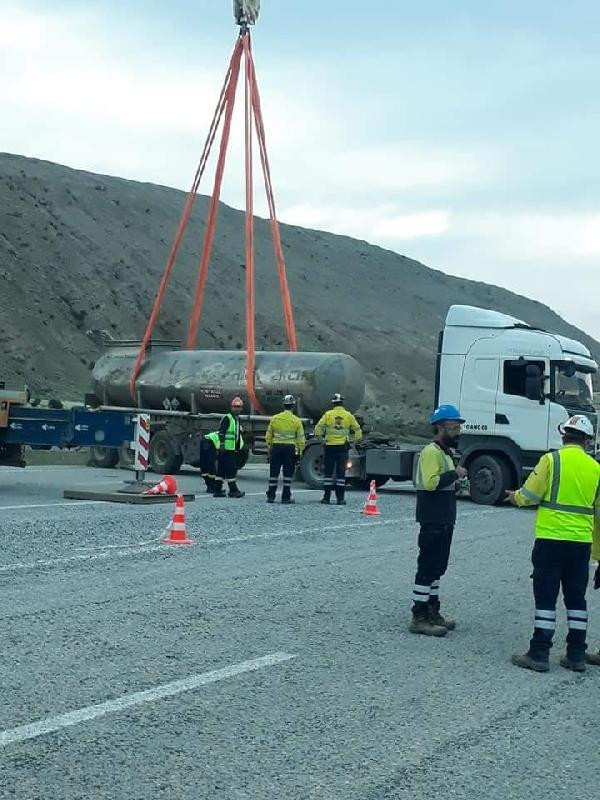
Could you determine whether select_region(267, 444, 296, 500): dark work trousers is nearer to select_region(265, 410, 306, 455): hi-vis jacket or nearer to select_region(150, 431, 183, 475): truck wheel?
select_region(265, 410, 306, 455): hi-vis jacket

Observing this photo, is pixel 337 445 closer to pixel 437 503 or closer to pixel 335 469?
pixel 335 469

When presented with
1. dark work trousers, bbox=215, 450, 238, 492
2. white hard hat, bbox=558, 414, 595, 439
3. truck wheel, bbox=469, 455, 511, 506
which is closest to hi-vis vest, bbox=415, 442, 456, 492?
white hard hat, bbox=558, 414, 595, 439

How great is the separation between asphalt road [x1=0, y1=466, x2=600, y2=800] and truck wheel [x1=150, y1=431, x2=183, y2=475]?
1263 cm

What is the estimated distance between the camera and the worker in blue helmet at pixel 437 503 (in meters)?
8.73

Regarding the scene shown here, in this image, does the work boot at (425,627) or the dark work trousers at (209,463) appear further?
the dark work trousers at (209,463)

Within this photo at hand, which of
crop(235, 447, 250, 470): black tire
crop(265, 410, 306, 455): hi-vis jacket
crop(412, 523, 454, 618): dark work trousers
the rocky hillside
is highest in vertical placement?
the rocky hillside

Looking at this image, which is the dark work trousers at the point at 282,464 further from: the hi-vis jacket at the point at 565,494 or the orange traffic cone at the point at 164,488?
the hi-vis jacket at the point at 565,494

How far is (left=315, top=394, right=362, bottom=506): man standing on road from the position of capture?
1922 centimetres

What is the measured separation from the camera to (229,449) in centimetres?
1914

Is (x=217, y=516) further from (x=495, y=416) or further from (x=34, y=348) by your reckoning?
(x=34, y=348)

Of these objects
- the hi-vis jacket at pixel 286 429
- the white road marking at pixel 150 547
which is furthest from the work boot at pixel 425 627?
the hi-vis jacket at pixel 286 429

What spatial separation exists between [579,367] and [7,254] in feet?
162

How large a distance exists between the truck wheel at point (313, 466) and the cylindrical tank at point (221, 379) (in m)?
1.26

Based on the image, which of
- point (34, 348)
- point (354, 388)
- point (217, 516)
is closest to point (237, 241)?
Result: point (34, 348)
